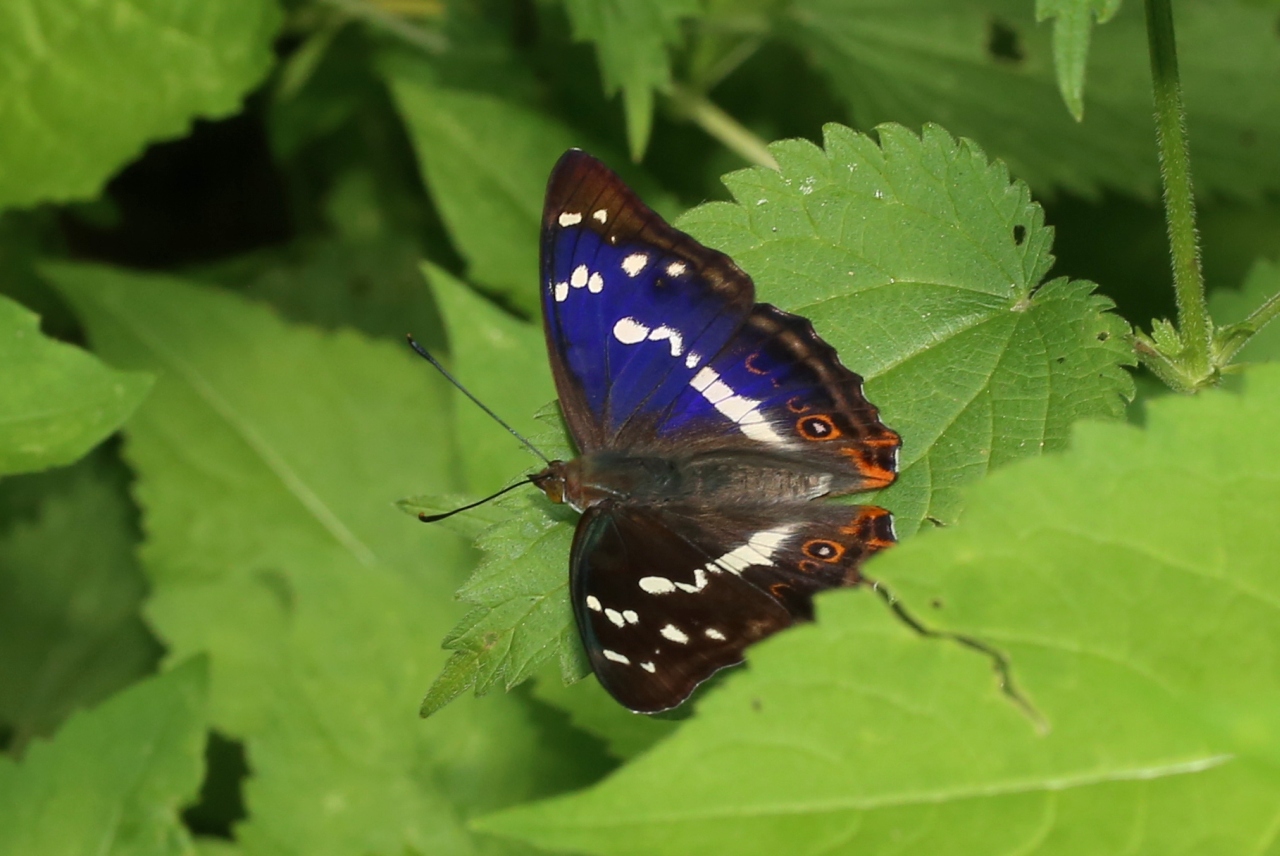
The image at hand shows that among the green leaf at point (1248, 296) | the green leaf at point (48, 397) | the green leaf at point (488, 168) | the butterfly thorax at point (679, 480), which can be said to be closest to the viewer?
the butterfly thorax at point (679, 480)

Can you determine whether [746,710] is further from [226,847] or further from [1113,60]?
[1113,60]

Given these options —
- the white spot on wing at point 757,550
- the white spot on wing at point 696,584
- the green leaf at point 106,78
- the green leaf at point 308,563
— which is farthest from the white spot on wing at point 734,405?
the green leaf at point 106,78

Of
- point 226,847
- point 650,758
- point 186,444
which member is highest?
point 650,758

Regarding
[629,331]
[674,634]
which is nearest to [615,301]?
[629,331]

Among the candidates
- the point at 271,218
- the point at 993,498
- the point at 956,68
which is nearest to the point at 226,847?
the point at 993,498

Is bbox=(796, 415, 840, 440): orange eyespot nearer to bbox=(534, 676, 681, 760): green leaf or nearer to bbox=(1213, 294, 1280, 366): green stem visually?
bbox=(1213, 294, 1280, 366): green stem

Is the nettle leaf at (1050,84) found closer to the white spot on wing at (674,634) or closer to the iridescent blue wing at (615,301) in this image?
the iridescent blue wing at (615,301)

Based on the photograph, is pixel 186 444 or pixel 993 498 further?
pixel 186 444
